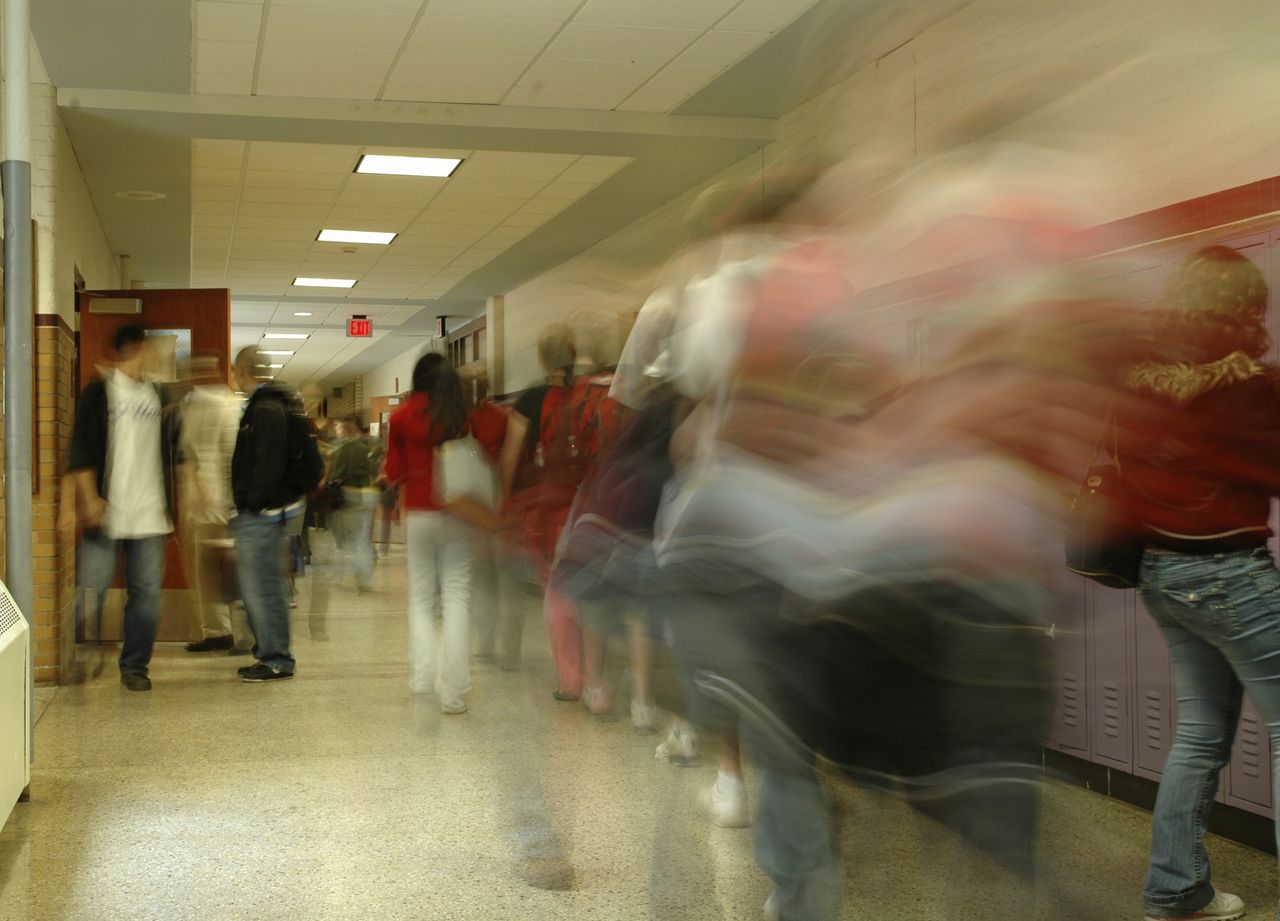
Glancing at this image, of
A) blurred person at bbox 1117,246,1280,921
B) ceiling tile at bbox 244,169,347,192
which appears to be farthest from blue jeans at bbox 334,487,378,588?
blurred person at bbox 1117,246,1280,921

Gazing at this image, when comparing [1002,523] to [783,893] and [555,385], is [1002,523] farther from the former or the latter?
[555,385]

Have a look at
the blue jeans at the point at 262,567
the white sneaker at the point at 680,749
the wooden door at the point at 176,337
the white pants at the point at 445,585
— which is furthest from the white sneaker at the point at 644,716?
the wooden door at the point at 176,337

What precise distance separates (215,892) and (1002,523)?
2.37 meters

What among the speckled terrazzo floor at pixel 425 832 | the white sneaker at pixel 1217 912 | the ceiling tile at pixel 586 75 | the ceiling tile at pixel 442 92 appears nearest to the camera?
the white sneaker at pixel 1217 912

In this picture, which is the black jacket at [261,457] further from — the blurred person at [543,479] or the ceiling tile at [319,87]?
the ceiling tile at [319,87]

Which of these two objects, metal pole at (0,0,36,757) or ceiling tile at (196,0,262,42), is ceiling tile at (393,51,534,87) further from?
metal pole at (0,0,36,757)

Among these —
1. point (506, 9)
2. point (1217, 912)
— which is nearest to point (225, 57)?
point (506, 9)

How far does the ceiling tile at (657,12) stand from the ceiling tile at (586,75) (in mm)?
582

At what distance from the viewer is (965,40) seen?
1518 millimetres

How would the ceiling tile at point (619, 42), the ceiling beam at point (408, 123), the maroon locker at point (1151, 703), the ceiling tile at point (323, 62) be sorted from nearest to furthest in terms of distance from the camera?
the maroon locker at point (1151, 703)
the ceiling tile at point (619, 42)
the ceiling tile at point (323, 62)
the ceiling beam at point (408, 123)

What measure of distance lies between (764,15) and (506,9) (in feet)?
4.05

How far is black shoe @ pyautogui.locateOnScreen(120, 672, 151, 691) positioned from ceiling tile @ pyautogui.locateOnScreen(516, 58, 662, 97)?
371 centimetres

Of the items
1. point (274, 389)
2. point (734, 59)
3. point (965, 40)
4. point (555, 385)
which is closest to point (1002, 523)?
point (965, 40)

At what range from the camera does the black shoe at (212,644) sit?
693 cm
